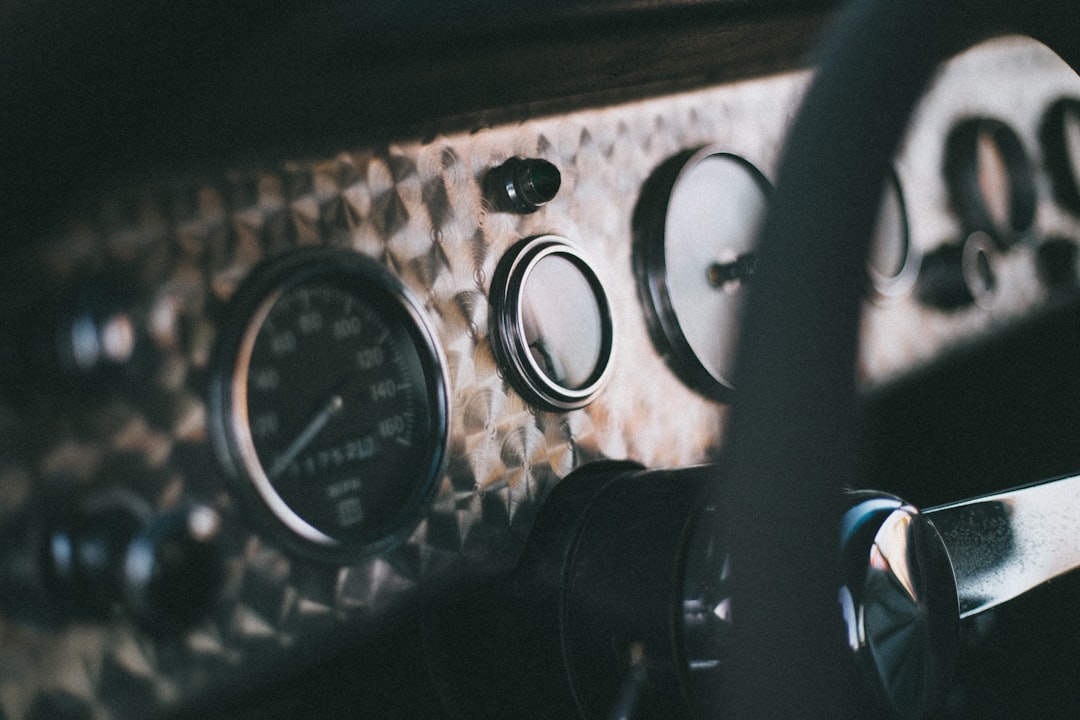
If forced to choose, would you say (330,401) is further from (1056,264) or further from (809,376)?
(1056,264)

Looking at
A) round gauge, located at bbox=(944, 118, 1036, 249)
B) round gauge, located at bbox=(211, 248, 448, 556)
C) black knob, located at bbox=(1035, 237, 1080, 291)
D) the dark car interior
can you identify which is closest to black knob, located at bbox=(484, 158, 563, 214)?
the dark car interior

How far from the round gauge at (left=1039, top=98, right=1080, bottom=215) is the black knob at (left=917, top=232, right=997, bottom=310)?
335 millimetres

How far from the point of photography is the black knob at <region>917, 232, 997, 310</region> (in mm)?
1735

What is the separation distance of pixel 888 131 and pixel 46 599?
2.50 ft

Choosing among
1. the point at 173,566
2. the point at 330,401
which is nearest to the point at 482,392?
the point at 330,401

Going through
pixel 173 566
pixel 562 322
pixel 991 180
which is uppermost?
pixel 991 180

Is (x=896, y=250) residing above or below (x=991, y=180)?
below

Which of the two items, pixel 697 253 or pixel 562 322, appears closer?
pixel 562 322

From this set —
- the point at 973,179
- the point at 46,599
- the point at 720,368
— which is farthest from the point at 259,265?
the point at 973,179

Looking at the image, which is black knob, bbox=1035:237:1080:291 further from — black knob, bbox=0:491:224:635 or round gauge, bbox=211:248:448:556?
black knob, bbox=0:491:224:635

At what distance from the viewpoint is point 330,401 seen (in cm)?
99

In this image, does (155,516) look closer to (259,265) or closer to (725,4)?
(259,265)

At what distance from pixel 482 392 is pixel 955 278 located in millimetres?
1066

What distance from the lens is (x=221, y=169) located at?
0.94 meters
